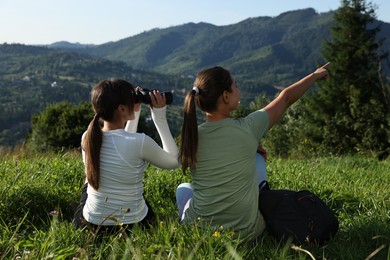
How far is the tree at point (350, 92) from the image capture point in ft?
89.5

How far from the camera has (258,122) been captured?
121 inches

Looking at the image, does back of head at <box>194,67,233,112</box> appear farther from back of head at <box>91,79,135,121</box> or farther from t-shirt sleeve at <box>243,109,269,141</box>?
back of head at <box>91,79,135,121</box>

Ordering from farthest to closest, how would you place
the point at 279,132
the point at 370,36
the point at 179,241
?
the point at 279,132 → the point at 370,36 → the point at 179,241

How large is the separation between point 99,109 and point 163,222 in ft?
3.12

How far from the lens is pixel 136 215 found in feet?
10.7

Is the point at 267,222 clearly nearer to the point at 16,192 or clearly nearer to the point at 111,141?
the point at 111,141

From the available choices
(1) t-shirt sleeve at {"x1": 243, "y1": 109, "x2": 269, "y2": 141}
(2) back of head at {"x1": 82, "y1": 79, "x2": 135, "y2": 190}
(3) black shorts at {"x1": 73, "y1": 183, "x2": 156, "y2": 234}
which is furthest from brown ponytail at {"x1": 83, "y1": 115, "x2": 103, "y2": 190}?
(1) t-shirt sleeve at {"x1": 243, "y1": 109, "x2": 269, "y2": 141}

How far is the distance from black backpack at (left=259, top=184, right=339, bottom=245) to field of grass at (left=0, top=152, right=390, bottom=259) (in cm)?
9

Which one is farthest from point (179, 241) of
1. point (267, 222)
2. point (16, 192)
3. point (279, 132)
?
point (279, 132)

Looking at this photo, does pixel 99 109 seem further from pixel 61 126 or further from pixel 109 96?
pixel 61 126

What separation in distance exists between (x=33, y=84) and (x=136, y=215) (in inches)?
7534

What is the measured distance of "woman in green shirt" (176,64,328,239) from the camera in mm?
3061

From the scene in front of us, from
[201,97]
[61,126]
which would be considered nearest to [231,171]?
[201,97]

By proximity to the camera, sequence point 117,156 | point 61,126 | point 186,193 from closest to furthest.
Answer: point 117,156
point 186,193
point 61,126
